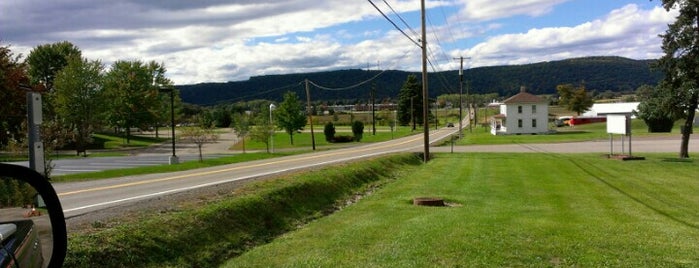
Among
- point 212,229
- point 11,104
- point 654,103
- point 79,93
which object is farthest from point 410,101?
point 212,229

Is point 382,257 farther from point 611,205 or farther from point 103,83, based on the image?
point 103,83

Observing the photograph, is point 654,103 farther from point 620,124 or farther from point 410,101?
point 410,101

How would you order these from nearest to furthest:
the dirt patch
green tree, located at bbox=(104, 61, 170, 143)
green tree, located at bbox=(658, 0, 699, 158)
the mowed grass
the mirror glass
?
the mirror glass, the mowed grass, the dirt patch, green tree, located at bbox=(658, 0, 699, 158), green tree, located at bbox=(104, 61, 170, 143)

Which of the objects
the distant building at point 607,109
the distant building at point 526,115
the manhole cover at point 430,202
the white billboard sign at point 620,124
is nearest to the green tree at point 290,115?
the distant building at point 526,115

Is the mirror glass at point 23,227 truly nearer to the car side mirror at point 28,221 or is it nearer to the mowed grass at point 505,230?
the car side mirror at point 28,221

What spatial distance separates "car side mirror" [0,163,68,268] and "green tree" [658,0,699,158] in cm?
3660

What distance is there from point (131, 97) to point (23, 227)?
92.1 meters

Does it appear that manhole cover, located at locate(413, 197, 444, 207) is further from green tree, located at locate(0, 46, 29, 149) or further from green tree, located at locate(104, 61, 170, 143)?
green tree, located at locate(104, 61, 170, 143)

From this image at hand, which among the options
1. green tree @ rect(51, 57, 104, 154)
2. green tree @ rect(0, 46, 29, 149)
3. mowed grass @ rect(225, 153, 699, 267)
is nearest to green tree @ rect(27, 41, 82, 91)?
green tree @ rect(51, 57, 104, 154)

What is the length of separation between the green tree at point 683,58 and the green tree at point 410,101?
8838cm

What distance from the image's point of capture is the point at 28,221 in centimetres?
311

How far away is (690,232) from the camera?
37.5 feet

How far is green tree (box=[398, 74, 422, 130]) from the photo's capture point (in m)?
129

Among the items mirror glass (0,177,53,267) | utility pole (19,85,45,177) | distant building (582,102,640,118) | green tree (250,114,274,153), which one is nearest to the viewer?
mirror glass (0,177,53,267)
